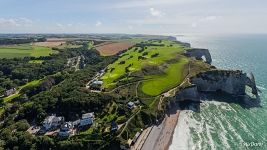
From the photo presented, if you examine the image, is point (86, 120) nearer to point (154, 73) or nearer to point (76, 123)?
point (76, 123)

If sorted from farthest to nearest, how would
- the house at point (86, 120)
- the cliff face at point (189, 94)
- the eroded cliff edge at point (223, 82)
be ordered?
the eroded cliff edge at point (223, 82) < the cliff face at point (189, 94) < the house at point (86, 120)

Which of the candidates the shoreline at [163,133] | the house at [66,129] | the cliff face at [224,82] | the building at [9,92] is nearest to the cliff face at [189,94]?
the cliff face at [224,82]

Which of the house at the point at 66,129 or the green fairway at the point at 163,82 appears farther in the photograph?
the green fairway at the point at 163,82

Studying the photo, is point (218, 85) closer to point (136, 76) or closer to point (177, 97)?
point (177, 97)

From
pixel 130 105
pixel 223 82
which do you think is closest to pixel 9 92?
pixel 130 105

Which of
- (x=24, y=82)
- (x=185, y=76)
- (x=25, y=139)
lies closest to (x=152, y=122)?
(x=25, y=139)

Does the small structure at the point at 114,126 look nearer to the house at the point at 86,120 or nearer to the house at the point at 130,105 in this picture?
the house at the point at 86,120
